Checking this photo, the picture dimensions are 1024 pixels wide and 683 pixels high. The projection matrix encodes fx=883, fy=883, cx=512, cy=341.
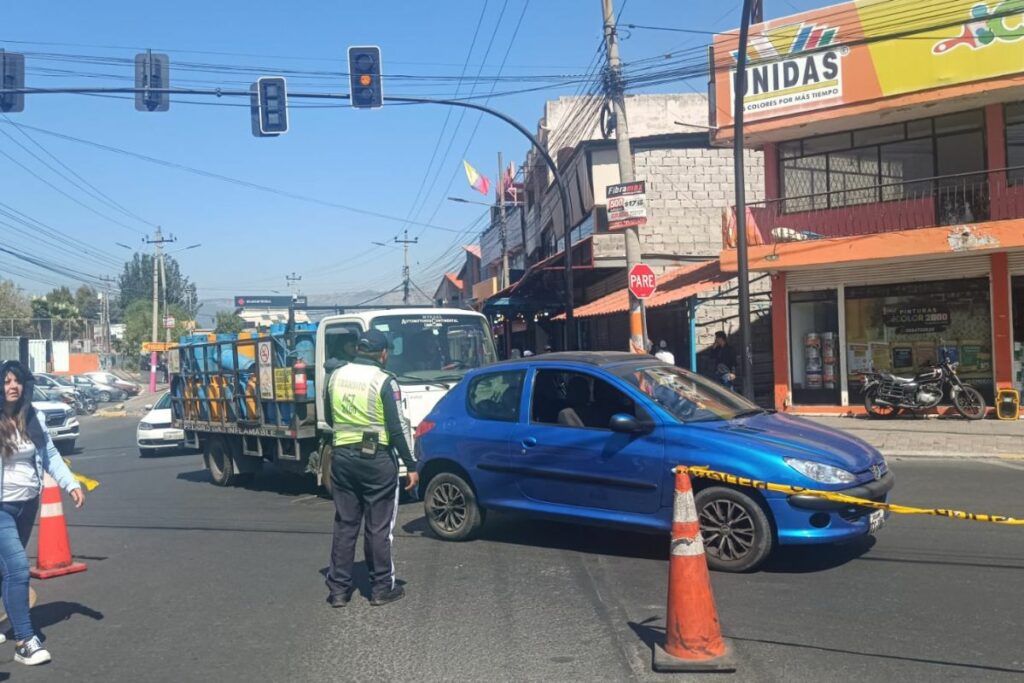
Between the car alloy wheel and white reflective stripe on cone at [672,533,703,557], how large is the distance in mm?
3301

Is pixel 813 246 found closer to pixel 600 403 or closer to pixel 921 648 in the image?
pixel 600 403

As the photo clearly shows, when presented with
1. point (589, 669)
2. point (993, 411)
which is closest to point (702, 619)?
point (589, 669)

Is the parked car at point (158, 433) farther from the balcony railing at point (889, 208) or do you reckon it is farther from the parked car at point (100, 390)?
the parked car at point (100, 390)

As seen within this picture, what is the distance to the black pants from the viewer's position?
19.5 feet

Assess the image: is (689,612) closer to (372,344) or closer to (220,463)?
(372,344)

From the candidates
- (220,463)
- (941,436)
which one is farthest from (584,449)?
Result: (941,436)

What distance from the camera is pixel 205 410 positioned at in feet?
41.4

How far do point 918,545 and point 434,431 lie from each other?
410cm

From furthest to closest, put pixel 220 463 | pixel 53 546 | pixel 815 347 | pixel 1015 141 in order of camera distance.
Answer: pixel 815 347 → pixel 1015 141 → pixel 220 463 → pixel 53 546

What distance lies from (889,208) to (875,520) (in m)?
12.7

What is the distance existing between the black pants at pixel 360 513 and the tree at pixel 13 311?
5507 cm

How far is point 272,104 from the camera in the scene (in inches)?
582

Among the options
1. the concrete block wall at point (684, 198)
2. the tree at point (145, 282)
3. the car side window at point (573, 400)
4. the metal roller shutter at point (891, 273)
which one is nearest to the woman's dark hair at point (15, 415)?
the car side window at point (573, 400)

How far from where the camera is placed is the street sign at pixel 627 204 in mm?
14469
